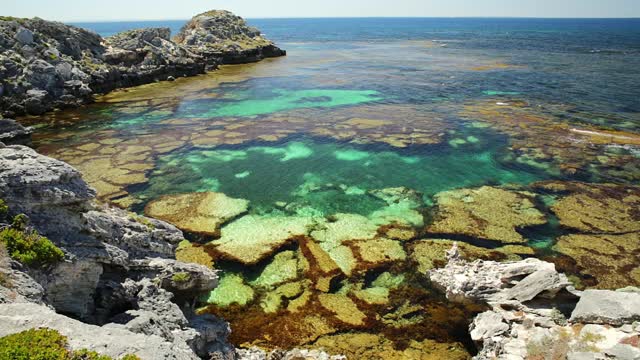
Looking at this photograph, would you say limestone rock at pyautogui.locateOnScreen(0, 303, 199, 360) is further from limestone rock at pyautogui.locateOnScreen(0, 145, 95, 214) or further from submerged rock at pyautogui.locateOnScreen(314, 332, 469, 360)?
submerged rock at pyautogui.locateOnScreen(314, 332, 469, 360)

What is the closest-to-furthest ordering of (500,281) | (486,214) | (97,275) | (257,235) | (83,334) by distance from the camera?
(83,334)
(97,275)
(500,281)
(257,235)
(486,214)

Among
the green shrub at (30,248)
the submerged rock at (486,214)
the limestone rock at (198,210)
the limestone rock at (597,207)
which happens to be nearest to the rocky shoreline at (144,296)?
the green shrub at (30,248)

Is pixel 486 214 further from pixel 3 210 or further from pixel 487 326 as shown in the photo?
pixel 3 210

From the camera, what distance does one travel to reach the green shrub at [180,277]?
1748 centimetres

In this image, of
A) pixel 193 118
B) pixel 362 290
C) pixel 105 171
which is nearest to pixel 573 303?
pixel 362 290

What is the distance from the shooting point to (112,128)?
172ft

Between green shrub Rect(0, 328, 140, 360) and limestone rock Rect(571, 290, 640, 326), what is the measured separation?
55.6 ft

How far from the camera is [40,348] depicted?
31.6ft

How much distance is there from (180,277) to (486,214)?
2313cm

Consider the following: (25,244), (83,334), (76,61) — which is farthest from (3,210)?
(76,61)

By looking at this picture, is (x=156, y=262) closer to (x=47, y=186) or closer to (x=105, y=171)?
(x=47, y=186)

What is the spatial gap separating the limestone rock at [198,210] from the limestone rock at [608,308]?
21395mm

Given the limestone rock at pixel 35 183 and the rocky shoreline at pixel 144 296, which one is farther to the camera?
the limestone rock at pixel 35 183

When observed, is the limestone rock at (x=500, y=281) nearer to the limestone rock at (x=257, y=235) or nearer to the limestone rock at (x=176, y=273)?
the limestone rock at (x=257, y=235)
